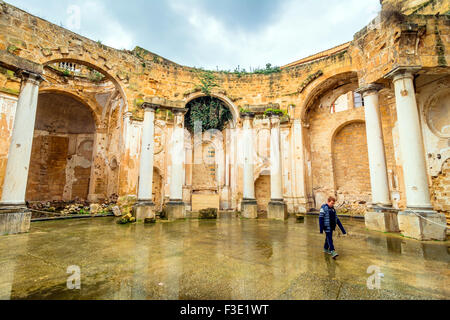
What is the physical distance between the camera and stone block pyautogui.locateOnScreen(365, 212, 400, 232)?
6.82 metres

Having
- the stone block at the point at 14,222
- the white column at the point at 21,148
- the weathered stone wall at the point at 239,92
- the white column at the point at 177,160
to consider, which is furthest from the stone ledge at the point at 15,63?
the white column at the point at 177,160

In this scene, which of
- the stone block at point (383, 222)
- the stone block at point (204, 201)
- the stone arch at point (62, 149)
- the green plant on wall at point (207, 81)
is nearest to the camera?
the stone block at point (383, 222)

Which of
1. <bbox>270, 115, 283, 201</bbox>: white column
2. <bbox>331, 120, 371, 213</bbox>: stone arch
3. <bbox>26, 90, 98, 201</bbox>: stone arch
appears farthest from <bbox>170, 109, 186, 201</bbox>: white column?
<bbox>26, 90, 98, 201</bbox>: stone arch

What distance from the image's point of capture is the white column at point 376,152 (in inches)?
285

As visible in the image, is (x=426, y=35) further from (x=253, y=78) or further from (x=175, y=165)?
(x=175, y=165)

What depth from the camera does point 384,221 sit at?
6.85 m

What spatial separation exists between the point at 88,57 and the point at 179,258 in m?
10.2

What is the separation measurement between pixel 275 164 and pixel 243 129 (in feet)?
7.88

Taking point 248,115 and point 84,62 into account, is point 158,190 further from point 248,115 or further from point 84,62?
point 84,62

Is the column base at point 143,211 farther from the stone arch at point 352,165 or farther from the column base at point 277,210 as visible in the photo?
the stone arch at point 352,165

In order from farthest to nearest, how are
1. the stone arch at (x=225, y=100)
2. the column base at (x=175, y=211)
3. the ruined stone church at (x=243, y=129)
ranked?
the stone arch at (x=225, y=100) < the column base at (x=175, y=211) < the ruined stone church at (x=243, y=129)

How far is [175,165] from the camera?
32.1 feet

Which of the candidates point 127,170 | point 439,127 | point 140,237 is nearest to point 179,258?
point 140,237

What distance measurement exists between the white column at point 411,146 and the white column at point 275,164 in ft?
15.1
